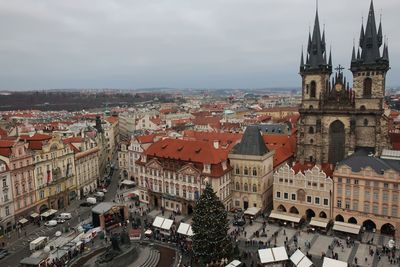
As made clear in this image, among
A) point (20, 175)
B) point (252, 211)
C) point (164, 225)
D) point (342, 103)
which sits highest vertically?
point (342, 103)

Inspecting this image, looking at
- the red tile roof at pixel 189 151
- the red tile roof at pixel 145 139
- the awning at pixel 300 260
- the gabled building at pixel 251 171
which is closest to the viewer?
the awning at pixel 300 260

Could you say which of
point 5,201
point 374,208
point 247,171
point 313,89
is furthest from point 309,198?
point 5,201

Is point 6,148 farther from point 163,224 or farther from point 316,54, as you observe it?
point 316,54

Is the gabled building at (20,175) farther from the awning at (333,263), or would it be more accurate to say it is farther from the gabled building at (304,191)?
the awning at (333,263)

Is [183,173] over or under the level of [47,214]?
over

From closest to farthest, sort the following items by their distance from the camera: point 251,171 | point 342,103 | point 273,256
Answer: point 273,256 → point 251,171 → point 342,103

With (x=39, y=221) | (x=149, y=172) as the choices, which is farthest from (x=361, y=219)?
(x=39, y=221)

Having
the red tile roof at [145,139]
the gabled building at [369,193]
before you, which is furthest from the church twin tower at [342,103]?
the red tile roof at [145,139]
